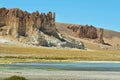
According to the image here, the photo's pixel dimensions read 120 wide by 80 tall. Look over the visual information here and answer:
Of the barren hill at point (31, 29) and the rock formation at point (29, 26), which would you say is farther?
the rock formation at point (29, 26)

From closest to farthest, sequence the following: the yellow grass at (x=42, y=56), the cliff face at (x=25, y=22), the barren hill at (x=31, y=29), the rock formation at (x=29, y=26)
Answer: the yellow grass at (x=42, y=56), the barren hill at (x=31, y=29), the rock formation at (x=29, y=26), the cliff face at (x=25, y=22)

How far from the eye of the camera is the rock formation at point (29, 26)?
168m

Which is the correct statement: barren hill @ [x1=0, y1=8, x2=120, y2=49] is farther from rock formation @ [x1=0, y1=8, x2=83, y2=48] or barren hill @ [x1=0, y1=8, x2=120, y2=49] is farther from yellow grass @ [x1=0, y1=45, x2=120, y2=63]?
yellow grass @ [x1=0, y1=45, x2=120, y2=63]

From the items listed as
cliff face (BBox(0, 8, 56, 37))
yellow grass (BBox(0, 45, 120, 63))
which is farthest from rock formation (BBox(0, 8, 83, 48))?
yellow grass (BBox(0, 45, 120, 63))

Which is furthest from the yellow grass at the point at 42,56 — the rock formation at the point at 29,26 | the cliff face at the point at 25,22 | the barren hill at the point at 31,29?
the cliff face at the point at 25,22

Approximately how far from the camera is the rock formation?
16850 centimetres

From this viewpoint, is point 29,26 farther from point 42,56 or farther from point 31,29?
point 42,56

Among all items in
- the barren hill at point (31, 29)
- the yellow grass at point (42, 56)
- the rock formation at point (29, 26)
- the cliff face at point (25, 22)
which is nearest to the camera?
the yellow grass at point (42, 56)

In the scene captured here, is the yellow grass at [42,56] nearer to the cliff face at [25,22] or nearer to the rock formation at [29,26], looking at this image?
the rock formation at [29,26]

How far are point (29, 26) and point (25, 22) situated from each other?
2814 millimetres

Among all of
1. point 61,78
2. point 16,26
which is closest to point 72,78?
point 61,78

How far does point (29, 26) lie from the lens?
587 feet

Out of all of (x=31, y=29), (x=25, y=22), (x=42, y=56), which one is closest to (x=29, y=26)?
(x=25, y=22)

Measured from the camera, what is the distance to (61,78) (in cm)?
3509
